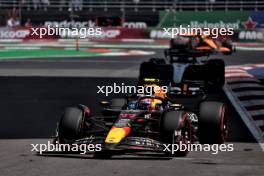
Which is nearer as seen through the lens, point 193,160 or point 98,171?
point 98,171

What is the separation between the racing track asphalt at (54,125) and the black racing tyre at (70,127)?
1.86 ft

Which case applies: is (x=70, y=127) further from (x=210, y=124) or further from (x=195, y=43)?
(x=195, y=43)

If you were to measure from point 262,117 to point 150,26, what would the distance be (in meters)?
30.7

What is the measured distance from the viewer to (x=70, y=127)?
10.5 meters

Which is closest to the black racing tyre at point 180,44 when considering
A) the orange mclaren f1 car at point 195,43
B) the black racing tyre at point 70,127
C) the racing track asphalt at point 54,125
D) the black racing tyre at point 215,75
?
the orange mclaren f1 car at point 195,43

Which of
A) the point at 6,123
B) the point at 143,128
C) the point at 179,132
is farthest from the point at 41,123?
the point at 179,132

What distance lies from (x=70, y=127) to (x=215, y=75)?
7.48m

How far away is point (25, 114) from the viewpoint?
48.1 feet

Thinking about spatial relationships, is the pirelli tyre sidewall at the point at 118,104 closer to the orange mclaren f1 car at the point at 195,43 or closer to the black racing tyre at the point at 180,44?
the orange mclaren f1 car at the point at 195,43

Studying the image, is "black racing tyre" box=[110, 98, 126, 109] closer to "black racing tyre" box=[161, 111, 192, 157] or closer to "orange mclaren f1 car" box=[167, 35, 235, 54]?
"black racing tyre" box=[161, 111, 192, 157]

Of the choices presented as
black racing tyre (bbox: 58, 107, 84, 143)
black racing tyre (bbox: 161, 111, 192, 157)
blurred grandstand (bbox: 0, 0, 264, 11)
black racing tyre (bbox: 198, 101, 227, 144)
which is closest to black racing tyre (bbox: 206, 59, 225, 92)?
black racing tyre (bbox: 198, 101, 227, 144)

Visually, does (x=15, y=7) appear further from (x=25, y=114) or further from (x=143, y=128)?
(x=143, y=128)

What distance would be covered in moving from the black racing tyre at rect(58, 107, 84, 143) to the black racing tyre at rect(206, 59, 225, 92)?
22.7ft

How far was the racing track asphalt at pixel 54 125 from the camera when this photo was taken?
8.81 m
